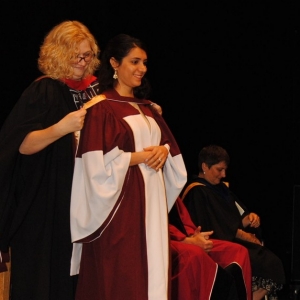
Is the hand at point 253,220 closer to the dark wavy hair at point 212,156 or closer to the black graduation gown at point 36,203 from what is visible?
the dark wavy hair at point 212,156

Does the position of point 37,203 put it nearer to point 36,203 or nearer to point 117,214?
point 36,203

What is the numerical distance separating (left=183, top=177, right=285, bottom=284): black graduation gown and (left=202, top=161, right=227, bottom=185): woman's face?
0.14ft

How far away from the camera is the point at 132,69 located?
10.6 feet

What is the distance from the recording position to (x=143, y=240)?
9.99 feet

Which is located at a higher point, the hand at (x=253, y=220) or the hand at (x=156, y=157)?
the hand at (x=156, y=157)

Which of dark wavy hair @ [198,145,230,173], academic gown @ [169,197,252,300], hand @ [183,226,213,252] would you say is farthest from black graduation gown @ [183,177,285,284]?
hand @ [183,226,213,252]

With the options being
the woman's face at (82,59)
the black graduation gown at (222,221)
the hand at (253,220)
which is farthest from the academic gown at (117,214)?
the hand at (253,220)

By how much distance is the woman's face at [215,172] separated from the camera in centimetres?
471

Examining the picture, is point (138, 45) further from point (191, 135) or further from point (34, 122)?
point (191, 135)

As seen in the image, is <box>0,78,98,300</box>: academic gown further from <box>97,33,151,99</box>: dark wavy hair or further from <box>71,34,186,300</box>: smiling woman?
<box>97,33,151,99</box>: dark wavy hair

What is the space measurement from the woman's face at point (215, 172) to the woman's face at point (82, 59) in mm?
1652

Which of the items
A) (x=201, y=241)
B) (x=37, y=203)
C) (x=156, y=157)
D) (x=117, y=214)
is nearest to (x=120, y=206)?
(x=117, y=214)

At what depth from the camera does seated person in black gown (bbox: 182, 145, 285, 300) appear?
4477mm

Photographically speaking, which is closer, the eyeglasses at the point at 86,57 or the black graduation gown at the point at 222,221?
the eyeglasses at the point at 86,57
